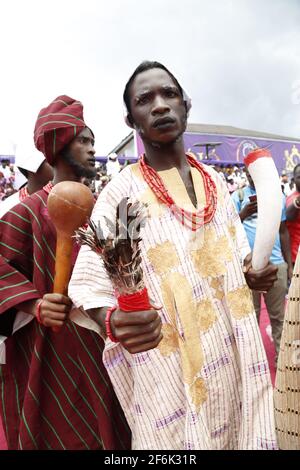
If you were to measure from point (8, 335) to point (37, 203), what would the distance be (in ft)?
1.65

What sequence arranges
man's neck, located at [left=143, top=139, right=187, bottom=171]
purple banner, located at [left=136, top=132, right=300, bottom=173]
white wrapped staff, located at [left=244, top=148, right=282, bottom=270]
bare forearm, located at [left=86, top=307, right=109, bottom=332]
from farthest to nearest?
1. purple banner, located at [left=136, top=132, right=300, bottom=173]
2. man's neck, located at [left=143, top=139, right=187, bottom=171]
3. white wrapped staff, located at [left=244, top=148, right=282, bottom=270]
4. bare forearm, located at [left=86, top=307, right=109, bottom=332]

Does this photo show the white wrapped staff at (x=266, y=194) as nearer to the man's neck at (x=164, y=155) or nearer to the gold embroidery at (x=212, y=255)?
the gold embroidery at (x=212, y=255)

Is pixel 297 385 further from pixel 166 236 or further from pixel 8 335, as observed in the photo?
pixel 8 335

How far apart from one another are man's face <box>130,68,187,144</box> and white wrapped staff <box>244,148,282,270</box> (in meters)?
0.28

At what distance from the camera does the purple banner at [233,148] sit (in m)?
18.7

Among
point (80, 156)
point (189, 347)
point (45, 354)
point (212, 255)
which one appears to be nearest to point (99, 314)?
point (189, 347)

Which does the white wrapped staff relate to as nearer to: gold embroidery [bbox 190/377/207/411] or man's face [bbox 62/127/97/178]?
gold embroidery [bbox 190/377/207/411]

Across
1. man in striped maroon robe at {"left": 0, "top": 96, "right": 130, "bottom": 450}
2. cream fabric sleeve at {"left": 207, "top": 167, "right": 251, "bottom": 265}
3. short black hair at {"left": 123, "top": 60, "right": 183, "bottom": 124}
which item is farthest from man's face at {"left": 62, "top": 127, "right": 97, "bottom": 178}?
cream fabric sleeve at {"left": 207, "top": 167, "right": 251, "bottom": 265}

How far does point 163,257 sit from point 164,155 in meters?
0.36

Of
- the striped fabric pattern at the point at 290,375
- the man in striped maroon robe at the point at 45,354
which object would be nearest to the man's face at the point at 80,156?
the man in striped maroon robe at the point at 45,354

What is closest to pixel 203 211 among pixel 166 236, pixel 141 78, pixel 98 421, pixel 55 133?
pixel 166 236

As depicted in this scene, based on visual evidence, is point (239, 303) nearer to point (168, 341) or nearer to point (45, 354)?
point (168, 341)

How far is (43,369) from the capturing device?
1.54 meters

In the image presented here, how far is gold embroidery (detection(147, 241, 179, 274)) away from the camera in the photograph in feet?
4.13
